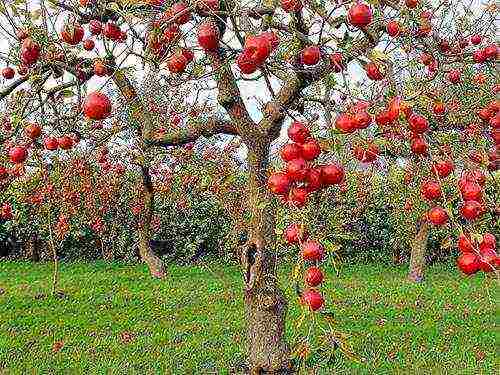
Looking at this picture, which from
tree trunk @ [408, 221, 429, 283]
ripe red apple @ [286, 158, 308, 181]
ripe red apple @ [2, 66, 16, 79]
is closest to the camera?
ripe red apple @ [286, 158, 308, 181]

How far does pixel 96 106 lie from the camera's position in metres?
2.44

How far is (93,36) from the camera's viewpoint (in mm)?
3729

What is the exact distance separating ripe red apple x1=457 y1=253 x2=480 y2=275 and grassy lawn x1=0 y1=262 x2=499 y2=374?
2.25 meters

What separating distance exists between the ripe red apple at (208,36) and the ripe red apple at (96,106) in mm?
409

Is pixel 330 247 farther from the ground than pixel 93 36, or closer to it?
closer to it

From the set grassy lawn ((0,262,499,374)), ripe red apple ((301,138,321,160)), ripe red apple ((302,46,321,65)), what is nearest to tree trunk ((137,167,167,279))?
grassy lawn ((0,262,499,374))

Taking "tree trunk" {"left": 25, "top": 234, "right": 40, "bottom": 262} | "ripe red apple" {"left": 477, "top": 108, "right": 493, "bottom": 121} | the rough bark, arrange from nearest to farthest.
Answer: "ripe red apple" {"left": 477, "top": 108, "right": 493, "bottom": 121} < the rough bark < "tree trunk" {"left": 25, "top": 234, "right": 40, "bottom": 262}

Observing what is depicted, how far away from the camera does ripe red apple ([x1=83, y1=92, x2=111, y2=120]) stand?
2441 millimetres

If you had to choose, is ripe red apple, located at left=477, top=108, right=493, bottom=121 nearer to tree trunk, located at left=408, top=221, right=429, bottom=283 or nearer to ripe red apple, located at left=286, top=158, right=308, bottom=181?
ripe red apple, located at left=286, top=158, right=308, bottom=181

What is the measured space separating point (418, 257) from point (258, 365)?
732 cm

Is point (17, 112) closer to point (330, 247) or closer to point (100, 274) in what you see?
point (330, 247)

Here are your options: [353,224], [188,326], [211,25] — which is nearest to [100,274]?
[188,326]

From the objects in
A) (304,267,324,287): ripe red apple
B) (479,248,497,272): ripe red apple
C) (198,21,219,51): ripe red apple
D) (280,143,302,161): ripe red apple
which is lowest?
(304,267,324,287): ripe red apple

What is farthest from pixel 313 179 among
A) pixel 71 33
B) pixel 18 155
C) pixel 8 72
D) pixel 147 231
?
pixel 147 231
